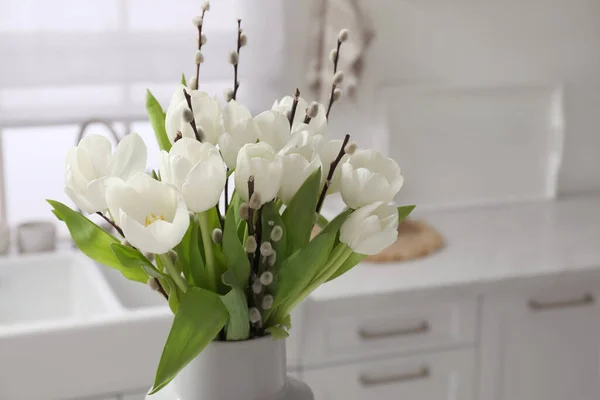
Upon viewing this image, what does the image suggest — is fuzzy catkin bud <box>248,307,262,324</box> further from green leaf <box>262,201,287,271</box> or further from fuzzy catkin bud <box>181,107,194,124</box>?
fuzzy catkin bud <box>181,107,194,124</box>

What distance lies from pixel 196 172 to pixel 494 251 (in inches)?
68.3

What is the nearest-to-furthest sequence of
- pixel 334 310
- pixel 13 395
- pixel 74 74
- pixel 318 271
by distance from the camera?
1. pixel 318 271
2. pixel 13 395
3. pixel 334 310
4. pixel 74 74

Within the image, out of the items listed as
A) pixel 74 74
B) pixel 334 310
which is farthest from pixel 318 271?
pixel 74 74

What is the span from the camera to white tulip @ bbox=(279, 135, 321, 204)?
2.69 feet

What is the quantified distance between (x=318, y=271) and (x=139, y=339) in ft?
3.21

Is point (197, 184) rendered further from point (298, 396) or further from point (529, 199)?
point (529, 199)

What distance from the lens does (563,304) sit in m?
2.30

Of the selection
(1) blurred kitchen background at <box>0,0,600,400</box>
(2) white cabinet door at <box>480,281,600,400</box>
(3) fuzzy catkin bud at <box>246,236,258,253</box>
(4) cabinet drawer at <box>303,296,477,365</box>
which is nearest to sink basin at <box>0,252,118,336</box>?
(1) blurred kitchen background at <box>0,0,600,400</box>

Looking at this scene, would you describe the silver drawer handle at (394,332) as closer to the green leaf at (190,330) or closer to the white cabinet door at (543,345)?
the white cabinet door at (543,345)

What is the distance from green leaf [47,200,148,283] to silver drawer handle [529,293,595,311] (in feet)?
5.26

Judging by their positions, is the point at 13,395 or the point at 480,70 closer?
the point at 13,395

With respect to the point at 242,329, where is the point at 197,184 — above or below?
above

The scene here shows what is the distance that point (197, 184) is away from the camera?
76 centimetres

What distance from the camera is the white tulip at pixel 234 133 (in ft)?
2.73
